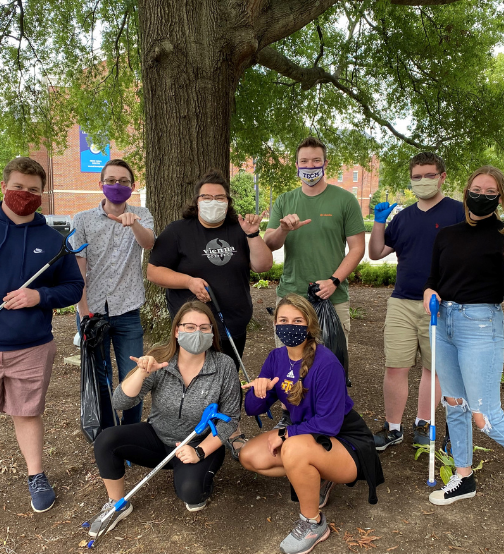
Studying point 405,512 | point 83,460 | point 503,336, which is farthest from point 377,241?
point 83,460

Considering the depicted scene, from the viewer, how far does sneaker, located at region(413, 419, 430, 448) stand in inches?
145

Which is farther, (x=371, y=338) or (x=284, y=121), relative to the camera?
(x=284, y=121)

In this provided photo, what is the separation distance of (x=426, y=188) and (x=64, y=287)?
2518mm

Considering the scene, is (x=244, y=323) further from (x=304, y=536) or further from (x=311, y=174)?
(x=304, y=536)

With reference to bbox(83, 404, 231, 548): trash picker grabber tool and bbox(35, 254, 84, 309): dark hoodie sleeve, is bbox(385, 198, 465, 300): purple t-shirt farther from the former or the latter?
bbox(35, 254, 84, 309): dark hoodie sleeve

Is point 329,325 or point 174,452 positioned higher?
point 329,325

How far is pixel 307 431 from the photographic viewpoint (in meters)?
2.68

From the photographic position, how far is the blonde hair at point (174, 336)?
296 centimetres

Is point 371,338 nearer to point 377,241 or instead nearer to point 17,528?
point 377,241

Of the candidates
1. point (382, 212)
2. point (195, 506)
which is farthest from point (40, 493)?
point (382, 212)

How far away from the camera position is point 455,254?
296 centimetres

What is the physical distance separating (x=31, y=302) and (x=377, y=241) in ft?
7.91

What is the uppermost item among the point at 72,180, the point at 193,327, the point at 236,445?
the point at 72,180

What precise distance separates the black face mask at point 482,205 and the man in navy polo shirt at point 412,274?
57 cm
